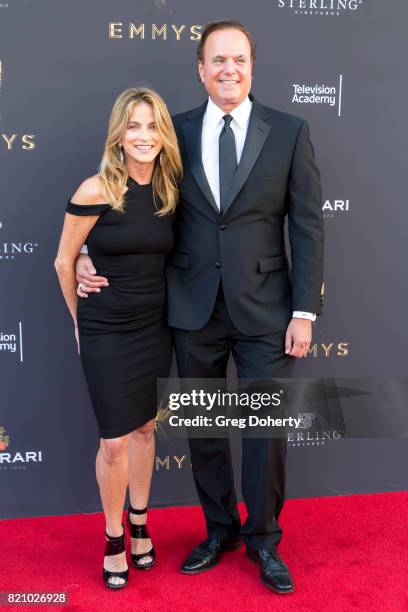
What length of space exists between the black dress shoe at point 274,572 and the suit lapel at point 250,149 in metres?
1.23

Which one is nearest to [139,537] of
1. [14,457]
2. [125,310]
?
[14,457]

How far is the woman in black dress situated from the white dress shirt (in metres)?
0.11

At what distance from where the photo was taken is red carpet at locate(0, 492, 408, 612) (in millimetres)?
2254

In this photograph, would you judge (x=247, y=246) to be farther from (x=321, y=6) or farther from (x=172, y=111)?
(x=321, y=6)

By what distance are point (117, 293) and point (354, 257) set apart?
4.03 ft

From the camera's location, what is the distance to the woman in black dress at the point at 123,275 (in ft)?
7.02

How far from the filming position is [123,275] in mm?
2207

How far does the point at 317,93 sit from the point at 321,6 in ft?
1.16

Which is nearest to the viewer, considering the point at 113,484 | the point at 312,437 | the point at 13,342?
the point at 113,484

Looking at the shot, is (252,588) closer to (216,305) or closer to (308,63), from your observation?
(216,305)

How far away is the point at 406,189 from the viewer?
2.93m

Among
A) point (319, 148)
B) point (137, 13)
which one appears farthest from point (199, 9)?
point (319, 148)

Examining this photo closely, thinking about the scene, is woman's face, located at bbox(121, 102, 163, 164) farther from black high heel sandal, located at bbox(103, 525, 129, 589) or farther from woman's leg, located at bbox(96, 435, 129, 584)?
black high heel sandal, located at bbox(103, 525, 129, 589)

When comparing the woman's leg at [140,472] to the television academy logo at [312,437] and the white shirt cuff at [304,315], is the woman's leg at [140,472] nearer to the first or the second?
the white shirt cuff at [304,315]
